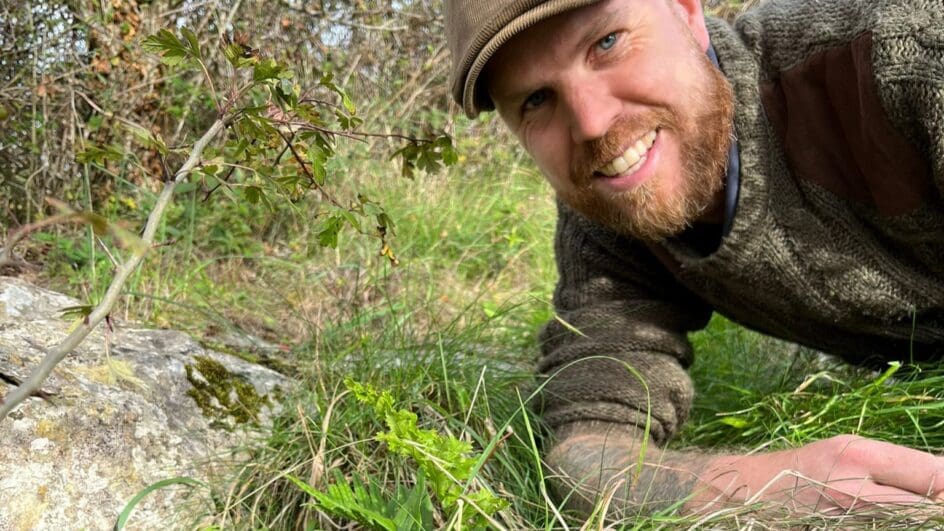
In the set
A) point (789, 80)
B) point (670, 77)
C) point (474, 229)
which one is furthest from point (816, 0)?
point (474, 229)

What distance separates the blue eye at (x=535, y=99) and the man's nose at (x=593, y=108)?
13cm

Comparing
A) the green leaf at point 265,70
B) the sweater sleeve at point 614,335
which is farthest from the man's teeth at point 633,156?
the green leaf at point 265,70

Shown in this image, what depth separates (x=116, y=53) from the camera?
3742 mm

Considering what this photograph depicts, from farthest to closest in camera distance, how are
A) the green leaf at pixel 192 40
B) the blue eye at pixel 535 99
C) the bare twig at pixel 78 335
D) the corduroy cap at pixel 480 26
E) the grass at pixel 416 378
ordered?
the blue eye at pixel 535 99 → the corduroy cap at pixel 480 26 → the grass at pixel 416 378 → the green leaf at pixel 192 40 → the bare twig at pixel 78 335

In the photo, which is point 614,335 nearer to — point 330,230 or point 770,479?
point 770,479

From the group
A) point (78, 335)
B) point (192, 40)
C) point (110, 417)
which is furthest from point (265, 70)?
point (110, 417)

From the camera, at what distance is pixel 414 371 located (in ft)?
6.97

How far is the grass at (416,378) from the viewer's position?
1.64m

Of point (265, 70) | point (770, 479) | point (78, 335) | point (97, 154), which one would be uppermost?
point (265, 70)

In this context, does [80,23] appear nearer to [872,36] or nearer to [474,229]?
[474,229]

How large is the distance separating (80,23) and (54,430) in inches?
100

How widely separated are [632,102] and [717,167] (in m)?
0.28

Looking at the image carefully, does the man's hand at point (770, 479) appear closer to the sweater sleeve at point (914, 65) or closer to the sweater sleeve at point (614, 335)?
the sweater sleeve at point (614, 335)

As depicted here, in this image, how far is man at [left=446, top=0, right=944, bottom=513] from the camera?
71.3 inches
